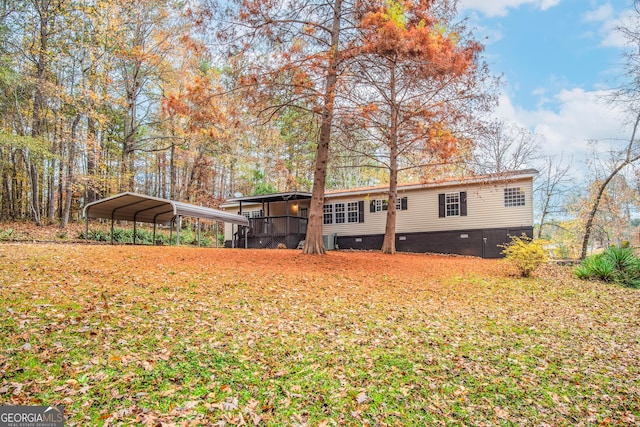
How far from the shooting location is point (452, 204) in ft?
53.9

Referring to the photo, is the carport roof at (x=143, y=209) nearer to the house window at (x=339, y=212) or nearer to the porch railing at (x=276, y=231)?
the porch railing at (x=276, y=231)

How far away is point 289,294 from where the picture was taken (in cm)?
640

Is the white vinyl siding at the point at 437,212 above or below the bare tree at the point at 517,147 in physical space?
below

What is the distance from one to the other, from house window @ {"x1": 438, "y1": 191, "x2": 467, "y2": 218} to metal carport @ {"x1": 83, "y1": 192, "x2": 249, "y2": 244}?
10.1 m

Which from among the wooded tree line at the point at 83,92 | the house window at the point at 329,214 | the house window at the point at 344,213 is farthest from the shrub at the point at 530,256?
the house window at the point at 329,214

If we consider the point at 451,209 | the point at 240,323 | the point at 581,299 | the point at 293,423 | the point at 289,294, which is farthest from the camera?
the point at 451,209

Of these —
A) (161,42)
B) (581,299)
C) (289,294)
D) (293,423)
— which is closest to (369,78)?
(289,294)

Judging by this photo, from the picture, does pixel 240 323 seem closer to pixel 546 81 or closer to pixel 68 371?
pixel 68 371

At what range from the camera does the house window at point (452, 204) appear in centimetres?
1631

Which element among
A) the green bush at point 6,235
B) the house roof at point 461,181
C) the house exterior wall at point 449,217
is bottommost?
the green bush at point 6,235

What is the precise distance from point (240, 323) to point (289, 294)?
169 cm

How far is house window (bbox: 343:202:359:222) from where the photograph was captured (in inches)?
742
